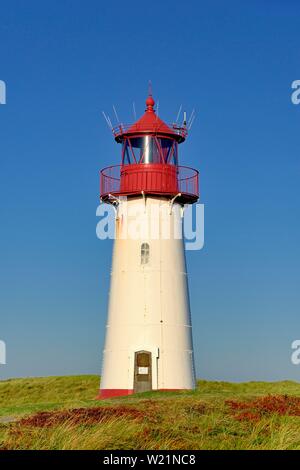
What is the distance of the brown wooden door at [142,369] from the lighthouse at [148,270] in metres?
0.04

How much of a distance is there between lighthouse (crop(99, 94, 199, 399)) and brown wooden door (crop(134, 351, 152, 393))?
0.13ft

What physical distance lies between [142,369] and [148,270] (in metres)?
4.03

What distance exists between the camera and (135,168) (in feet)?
115

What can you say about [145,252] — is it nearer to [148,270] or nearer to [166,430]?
[148,270]

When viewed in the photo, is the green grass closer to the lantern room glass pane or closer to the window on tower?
the window on tower

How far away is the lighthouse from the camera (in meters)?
33.9

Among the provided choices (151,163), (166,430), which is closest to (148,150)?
(151,163)

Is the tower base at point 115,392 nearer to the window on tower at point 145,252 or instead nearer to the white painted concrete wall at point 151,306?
the white painted concrete wall at point 151,306

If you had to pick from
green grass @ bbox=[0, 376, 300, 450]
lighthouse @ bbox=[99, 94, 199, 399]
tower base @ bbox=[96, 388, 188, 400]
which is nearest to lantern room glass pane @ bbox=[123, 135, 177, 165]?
lighthouse @ bbox=[99, 94, 199, 399]

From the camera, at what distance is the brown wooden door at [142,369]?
3372 centimetres

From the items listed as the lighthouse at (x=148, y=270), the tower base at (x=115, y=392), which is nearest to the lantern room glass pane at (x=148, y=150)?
the lighthouse at (x=148, y=270)

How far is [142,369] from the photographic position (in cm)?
3378
